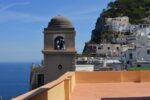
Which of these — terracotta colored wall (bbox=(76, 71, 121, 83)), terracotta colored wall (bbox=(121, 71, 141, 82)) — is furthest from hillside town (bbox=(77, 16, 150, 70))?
terracotta colored wall (bbox=(76, 71, 121, 83))

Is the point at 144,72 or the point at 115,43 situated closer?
the point at 144,72

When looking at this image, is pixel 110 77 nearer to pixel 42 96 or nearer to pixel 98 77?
pixel 98 77

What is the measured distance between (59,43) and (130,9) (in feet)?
317

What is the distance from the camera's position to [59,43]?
25.4 metres

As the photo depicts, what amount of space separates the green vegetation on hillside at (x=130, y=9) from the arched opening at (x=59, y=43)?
302 ft

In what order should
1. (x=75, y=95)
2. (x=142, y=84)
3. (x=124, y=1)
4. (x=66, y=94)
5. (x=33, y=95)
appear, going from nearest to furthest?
(x=33, y=95)
(x=66, y=94)
(x=75, y=95)
(x=142, y=84)
(x=124, y=1)

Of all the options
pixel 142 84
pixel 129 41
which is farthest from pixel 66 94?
pixel 129 41

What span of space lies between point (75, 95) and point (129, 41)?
82.9m

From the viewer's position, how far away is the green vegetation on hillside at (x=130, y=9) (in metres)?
118

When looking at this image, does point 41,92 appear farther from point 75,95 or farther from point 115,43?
point 115,43

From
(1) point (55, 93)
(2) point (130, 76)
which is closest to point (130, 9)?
(2) point (130, 76)

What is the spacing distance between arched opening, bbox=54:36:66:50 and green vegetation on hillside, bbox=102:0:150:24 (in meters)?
92.1

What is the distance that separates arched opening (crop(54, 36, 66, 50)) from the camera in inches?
992

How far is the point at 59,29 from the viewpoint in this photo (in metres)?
25.3
